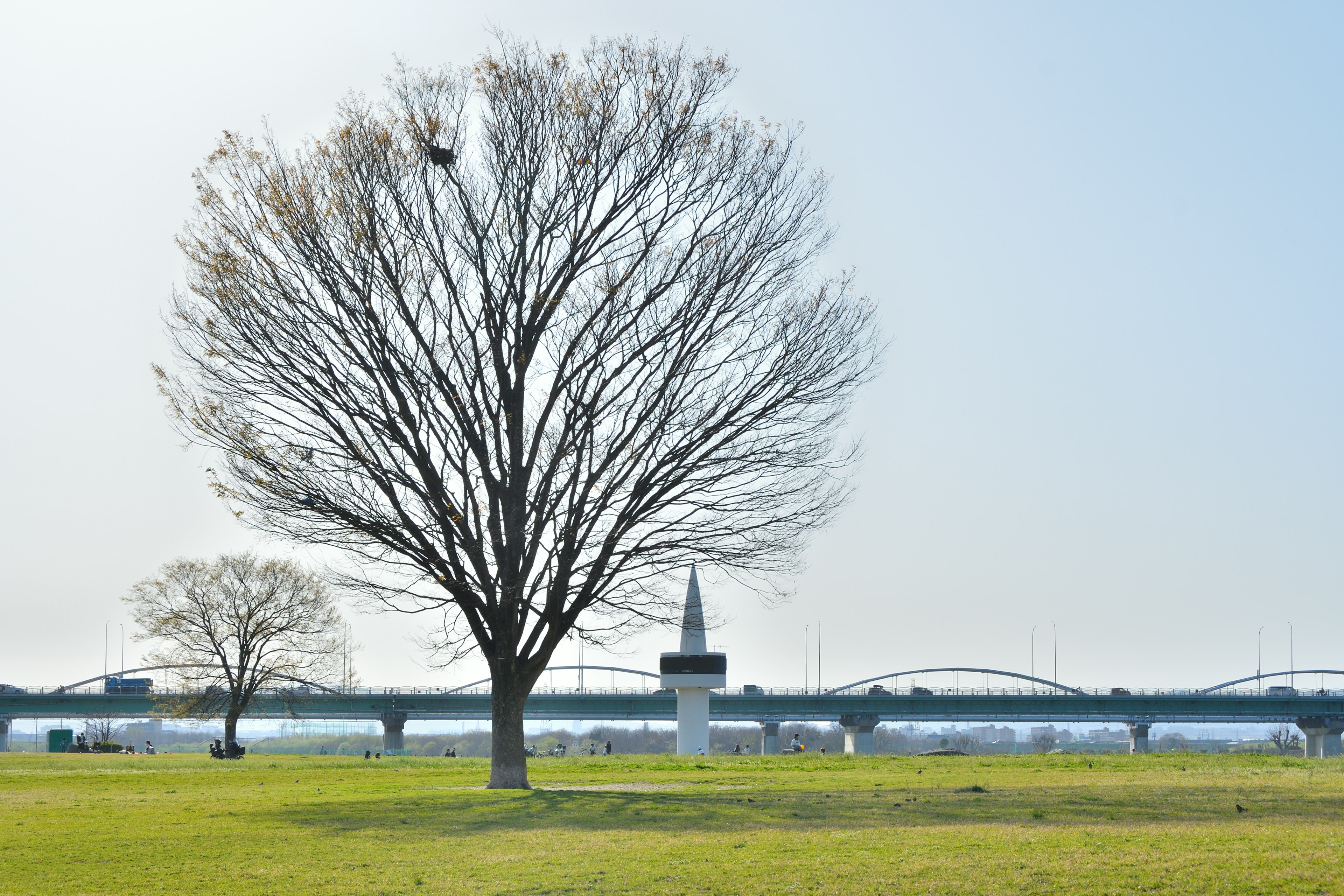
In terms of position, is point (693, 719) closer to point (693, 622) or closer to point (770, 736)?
point (693, 622)

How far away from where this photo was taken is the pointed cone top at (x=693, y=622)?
Answer: 75.7 ft

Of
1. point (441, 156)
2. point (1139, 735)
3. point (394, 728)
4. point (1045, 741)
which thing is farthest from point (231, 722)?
point (1045, 741)

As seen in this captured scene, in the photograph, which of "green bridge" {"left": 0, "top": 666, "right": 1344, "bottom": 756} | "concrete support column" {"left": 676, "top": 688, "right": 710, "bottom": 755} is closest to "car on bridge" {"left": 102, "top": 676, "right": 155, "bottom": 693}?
"green bridge" {"left": 0, "top": 666, "right": 1344, "bottom": 756}

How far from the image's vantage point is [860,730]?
107625mm

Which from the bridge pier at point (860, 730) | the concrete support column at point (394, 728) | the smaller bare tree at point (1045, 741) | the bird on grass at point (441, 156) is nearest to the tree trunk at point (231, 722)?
the concrete support column at point (394, 728)

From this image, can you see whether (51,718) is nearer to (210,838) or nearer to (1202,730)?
(210,838)

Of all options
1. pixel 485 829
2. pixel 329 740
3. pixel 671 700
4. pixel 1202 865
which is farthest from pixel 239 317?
pixel 329 740

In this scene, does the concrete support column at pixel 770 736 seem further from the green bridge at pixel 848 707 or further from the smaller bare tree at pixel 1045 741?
the smaller bare tree at pixel 1045 741

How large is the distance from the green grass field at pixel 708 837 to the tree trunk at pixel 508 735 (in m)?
0.64

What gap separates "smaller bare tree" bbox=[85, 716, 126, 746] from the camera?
10175cm

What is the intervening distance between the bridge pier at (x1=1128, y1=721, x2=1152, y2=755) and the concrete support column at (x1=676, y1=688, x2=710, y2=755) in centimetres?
6068

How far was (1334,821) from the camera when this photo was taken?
12289 millimetres

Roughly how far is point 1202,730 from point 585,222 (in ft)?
527

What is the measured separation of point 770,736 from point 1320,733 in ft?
163
